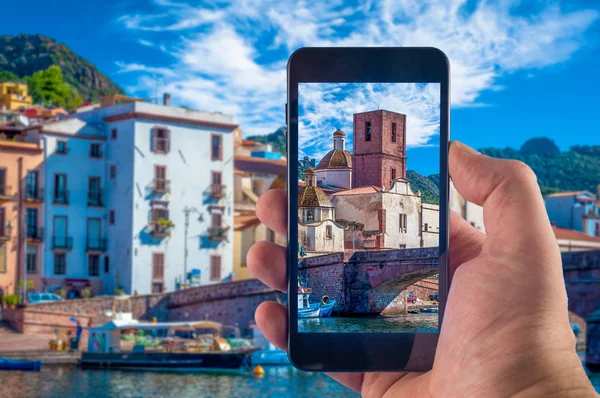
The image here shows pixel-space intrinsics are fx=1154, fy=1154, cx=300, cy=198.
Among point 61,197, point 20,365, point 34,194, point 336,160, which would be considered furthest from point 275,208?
point 61,197

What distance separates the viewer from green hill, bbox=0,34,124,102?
12106 cm

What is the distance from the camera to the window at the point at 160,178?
1913 inches

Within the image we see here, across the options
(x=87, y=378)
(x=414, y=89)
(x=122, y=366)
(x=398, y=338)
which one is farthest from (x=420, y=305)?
(x=122, y=366)

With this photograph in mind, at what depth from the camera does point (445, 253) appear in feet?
12.0

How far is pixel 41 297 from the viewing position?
4450 cm

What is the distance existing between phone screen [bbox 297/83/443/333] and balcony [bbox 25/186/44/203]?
144 feet

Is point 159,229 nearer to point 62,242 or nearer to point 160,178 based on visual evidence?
point 160,178

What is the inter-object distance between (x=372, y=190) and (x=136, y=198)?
44.3 metres

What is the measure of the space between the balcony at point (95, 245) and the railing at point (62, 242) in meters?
0.76

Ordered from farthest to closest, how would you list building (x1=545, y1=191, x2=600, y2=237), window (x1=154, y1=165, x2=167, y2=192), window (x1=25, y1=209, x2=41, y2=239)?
building (x1=545, y1=191, x2=600, y2=237) < window (x1=154, y1=165, x2=167, y2=192) < window (x1=25, y1=209, x2=41, y2=239)

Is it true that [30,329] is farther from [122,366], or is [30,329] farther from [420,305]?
[420,305]

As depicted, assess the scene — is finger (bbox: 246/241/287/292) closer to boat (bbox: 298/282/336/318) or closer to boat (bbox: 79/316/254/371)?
boat (bbox: 298/282/336/318)

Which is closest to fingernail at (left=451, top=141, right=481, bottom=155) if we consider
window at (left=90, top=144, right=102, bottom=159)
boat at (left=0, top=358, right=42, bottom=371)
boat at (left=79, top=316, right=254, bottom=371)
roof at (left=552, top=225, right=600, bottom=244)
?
boat at (left=0, top=358, right=42, bottom=371)

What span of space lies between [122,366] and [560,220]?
42.6 metres
